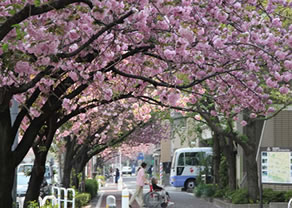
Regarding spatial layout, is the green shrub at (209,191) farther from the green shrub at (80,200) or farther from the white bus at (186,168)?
the white bus at (186,168)

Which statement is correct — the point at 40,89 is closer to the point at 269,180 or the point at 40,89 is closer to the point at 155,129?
the point at 269,180

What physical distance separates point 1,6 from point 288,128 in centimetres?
2160

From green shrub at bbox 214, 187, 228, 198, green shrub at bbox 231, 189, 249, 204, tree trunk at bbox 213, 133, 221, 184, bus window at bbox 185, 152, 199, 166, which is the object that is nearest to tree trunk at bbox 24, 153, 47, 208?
green shrub at bbox 231, 189, 249, 204

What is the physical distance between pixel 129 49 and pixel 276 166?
8009mm

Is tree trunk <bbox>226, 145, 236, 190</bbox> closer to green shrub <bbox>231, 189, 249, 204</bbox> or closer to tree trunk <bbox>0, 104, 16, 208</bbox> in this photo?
green shrub <bbox>231, 189, 249, 204</bbox>

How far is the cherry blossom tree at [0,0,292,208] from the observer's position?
6.62 meters

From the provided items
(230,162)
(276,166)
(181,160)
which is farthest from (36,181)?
(181,160)

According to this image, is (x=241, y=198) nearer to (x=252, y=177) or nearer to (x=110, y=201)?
(x=252, y=177)

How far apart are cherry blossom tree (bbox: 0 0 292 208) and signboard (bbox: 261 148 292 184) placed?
496cm

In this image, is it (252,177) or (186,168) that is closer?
(252,177)

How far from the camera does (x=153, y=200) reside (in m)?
20.9

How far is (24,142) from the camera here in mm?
9047

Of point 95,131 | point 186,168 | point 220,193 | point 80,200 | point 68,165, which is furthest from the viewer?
point 186,168

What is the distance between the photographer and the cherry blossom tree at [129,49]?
6621 mm
